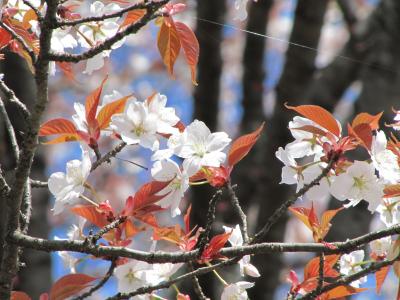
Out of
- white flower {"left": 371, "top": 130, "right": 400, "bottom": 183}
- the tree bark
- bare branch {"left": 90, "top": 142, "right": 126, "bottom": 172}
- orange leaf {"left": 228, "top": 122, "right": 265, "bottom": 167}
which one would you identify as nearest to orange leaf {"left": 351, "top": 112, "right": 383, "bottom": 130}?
white flower {"left": 371, "top": 130, "right": 400, "bottom": 183}

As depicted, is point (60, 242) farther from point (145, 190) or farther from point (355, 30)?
point (355, 30)

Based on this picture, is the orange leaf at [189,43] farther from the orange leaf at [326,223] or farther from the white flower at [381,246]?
the white flower at [381,246]

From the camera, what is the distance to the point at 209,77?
96.0 inches

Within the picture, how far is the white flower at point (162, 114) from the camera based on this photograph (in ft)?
3.27

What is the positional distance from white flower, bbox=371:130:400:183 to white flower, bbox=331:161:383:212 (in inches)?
0.5

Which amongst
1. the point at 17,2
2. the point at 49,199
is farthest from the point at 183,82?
the point at 17,2

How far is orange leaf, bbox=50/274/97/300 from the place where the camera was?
105 cm

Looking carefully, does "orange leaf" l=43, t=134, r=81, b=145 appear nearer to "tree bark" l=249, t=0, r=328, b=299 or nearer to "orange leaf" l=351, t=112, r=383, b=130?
"orange leaf" l=351, t=112, r=383, b=130

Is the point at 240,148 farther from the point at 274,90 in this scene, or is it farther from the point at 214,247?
the point at 274,90

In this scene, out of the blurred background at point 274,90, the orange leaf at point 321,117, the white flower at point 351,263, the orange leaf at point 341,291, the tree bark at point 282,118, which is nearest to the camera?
the orange leaf at point 321,117

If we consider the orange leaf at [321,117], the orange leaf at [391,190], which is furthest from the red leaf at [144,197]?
the orange leaf at [391,190]

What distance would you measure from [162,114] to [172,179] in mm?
106

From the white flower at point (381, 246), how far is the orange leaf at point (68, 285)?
487mm

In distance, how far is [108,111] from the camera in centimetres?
99
